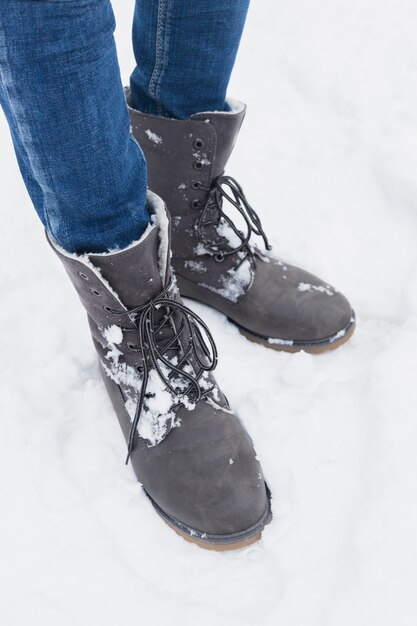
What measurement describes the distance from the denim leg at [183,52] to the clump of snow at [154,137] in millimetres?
52

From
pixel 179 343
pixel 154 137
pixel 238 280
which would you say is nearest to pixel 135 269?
pixel 179 343

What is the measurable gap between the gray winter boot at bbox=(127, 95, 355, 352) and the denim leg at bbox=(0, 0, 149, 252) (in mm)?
321

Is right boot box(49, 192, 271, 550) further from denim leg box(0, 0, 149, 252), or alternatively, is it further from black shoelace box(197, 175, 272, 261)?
black shoelace box(197, 175, 272, 261)

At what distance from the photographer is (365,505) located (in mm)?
1018

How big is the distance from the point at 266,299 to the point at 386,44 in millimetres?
1354

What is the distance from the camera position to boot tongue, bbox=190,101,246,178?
45.1 inches

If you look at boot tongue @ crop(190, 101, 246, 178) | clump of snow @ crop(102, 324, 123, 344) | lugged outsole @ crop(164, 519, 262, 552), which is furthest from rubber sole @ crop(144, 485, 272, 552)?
boot tongue @ crop(190, 101, 246, 178)

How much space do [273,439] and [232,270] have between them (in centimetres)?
42

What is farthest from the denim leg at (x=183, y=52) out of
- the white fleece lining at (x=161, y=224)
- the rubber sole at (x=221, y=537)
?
the rubber sole at (x=221, y=537)

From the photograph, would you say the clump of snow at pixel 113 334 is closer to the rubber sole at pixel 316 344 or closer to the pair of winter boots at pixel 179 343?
the pair of winter boots at pixel 179 343

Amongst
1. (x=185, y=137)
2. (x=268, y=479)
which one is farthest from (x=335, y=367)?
(x=185, y=137)

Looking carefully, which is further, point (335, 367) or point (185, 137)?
point (335, 367)

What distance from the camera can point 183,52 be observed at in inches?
43.1

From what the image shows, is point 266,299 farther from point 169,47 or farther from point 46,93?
point 46,93
